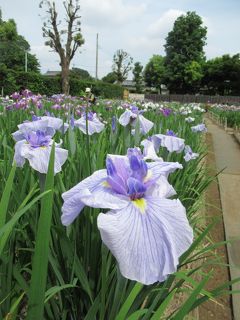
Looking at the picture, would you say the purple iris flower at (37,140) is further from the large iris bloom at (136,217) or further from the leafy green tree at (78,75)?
the leafy green tree at (78,75)

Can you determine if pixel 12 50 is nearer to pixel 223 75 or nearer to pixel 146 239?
pixel 223 75

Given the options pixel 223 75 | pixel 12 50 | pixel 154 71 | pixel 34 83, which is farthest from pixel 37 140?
pixel 154 71

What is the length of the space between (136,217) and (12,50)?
61470mm

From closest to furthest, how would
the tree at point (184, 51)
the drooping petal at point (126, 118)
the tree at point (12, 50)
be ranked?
the drooping petal at point (126, 118), the tree at point (12, 50), the tree at point (184, 51)

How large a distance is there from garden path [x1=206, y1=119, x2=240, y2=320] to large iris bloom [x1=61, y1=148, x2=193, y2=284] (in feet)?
4.92

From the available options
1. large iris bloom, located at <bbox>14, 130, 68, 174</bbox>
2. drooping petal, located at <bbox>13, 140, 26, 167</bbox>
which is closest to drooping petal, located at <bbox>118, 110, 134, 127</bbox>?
large iris bloom, located at <bbox>14, 130, 68, 174</bbox>

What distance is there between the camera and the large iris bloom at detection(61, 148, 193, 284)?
2.30 ft

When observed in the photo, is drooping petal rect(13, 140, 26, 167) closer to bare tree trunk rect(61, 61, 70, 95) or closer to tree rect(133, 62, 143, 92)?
bare tree trunk rect(61, 61, 70, 95)

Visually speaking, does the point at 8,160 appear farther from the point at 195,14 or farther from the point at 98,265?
the point at 195,14

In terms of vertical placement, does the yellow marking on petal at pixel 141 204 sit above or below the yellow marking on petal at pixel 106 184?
below

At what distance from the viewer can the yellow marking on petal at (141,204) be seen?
795 millimetres

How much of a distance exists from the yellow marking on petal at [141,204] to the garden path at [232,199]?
1.51 m

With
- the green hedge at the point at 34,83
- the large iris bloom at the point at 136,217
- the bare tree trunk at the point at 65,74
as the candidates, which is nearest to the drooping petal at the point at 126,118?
the large iris bloom at the point at 136,217

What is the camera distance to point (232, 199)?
166 inches
